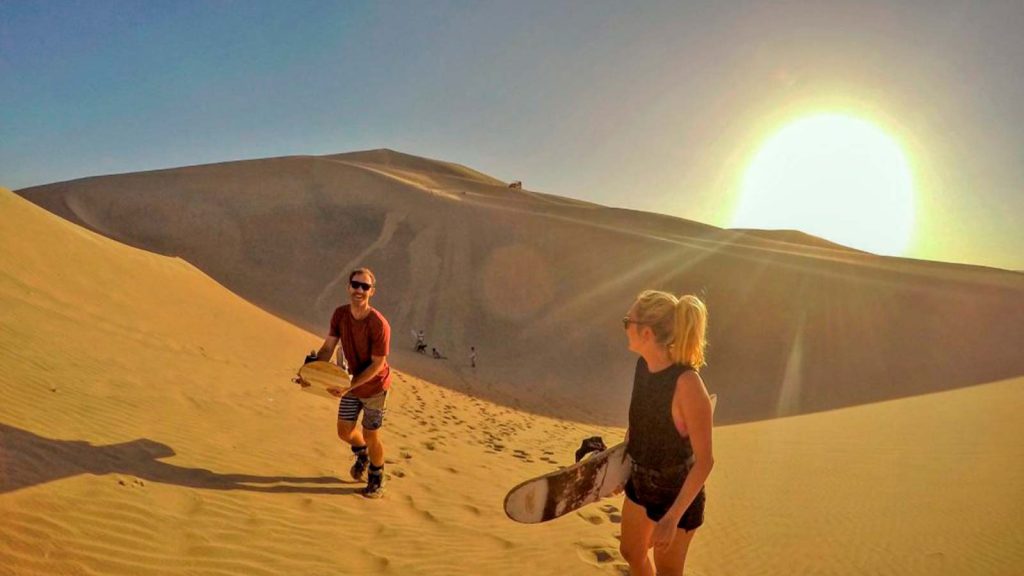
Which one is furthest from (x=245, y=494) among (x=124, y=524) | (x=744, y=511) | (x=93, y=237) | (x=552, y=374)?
(x=552, y=374)

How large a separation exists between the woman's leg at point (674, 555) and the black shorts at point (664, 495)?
0.18 feet

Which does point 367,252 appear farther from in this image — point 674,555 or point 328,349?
point 674,555

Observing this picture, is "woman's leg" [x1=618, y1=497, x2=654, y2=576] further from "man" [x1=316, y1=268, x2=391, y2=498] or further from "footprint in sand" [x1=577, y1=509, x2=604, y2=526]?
"footprint in sand" [x1=577, y1=509, x2=604, y2=526]

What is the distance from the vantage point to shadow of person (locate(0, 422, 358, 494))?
13.1 ft

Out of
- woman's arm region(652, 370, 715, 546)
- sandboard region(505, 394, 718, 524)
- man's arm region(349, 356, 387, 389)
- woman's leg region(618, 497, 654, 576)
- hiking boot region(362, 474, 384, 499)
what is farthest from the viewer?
hiking boot region(362, 474, 384, 499)

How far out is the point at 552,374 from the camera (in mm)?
18797

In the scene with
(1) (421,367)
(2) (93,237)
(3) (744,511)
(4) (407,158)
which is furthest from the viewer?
(4) (407,158)

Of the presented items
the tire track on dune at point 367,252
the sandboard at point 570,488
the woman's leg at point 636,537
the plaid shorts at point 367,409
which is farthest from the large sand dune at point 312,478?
the tire track on dune at point 367,252

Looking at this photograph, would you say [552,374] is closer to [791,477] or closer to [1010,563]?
[791,477]

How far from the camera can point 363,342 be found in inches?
187

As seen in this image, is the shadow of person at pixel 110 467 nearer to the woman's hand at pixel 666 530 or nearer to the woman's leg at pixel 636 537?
the woman's leg at pixel 636 537

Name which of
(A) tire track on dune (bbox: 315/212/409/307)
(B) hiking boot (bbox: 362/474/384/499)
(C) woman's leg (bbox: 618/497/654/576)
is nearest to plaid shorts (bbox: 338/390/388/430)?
(B) hiking boot (bbox: 362/474/384/499)

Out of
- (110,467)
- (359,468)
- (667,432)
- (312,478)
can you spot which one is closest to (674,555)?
(667,432)

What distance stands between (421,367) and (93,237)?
339 inches
